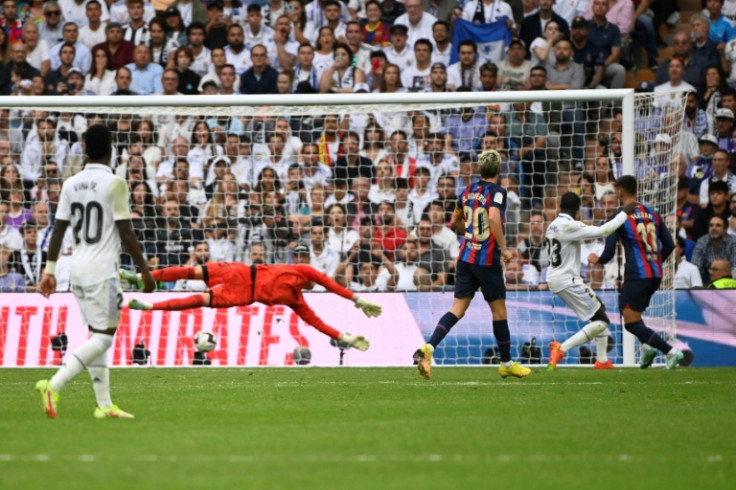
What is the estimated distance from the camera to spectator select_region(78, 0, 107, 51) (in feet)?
74.0

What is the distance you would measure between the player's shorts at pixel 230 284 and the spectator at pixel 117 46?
9.93 m

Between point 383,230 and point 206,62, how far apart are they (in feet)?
18.4

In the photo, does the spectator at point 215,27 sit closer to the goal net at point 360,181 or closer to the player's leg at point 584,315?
the goal net at point 360,181

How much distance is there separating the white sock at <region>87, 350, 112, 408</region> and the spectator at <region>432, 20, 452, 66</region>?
495 inches

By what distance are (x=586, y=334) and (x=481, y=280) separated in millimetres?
2526

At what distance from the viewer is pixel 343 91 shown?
20.5 metres

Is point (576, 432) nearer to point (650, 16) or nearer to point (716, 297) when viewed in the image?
point (716, 297)

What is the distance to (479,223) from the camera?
42.3 feet

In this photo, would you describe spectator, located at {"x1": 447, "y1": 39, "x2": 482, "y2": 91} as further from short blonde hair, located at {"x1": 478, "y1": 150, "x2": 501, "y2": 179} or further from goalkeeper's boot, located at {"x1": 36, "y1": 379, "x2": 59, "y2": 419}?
goalkeeper's boot, located at {"x1": 36, "y1": 379, "x2": 59, "y2": 419}

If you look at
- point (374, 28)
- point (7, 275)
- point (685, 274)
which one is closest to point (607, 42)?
point (374, 28)

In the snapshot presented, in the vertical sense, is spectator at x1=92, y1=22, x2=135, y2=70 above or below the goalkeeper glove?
above

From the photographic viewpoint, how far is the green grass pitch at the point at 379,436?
6.39 m

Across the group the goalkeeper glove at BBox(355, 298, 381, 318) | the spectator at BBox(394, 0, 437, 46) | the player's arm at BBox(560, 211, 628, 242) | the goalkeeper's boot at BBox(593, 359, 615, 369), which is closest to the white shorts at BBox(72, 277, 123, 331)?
the goalkeeper glove at BBox(355, 298, 381, 318)

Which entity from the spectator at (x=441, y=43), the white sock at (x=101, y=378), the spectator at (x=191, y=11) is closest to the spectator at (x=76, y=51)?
the spectator at (x=191, y=11)
